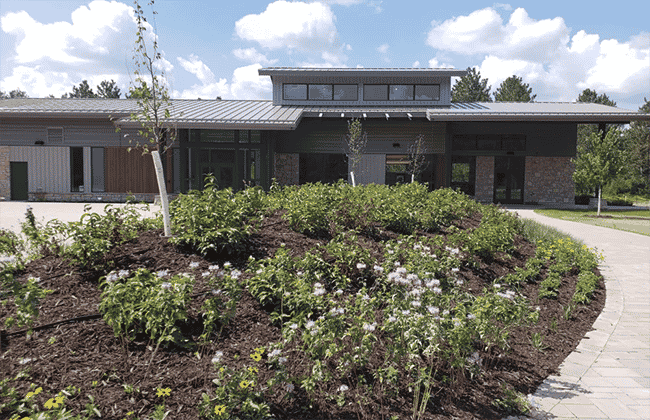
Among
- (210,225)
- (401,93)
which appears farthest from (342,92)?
(210,225)

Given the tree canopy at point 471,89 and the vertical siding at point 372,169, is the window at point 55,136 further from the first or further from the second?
the tree canopy at point 471,89

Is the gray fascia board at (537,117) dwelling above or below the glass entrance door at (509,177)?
above

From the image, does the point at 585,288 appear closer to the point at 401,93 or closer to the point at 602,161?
the point at 602,161

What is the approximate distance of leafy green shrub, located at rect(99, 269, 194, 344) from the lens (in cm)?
327

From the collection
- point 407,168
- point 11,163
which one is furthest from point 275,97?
point 11,163

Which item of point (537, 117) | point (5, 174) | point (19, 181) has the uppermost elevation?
point (537, 117)

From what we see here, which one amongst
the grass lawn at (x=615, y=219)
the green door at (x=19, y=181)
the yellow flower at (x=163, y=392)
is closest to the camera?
the yellow flower at (x=163, y=392)

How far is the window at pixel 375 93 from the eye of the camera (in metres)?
22.9

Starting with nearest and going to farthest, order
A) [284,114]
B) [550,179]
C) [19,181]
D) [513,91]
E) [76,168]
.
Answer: [284,114] → [19,181] → [76,168] → [550,179] → [513,91]

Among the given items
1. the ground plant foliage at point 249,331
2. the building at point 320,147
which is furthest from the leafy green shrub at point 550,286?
the building at point 320,147

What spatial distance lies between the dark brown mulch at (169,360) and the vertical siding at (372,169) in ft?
55.8

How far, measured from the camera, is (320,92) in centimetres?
2312

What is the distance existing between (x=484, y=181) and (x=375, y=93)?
738 cm

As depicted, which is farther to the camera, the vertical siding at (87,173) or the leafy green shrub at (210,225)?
the vertical siding at (87,173)
